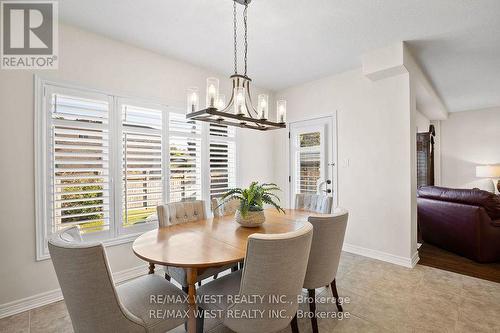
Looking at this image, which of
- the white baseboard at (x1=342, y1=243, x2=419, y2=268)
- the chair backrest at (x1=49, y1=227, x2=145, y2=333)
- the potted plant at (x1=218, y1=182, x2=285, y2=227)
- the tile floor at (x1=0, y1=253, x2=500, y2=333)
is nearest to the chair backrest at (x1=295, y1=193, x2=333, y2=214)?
the tile floor at (x1=0, y1=253, x2=500, y2=333)

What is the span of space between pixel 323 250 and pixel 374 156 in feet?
7.06

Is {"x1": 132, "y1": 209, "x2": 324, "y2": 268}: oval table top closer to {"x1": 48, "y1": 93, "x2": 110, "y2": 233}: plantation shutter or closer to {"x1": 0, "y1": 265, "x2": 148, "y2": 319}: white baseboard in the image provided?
{"x1": 48, "y1": 93, "x2": 110, "y2": 233}: plantation shutter

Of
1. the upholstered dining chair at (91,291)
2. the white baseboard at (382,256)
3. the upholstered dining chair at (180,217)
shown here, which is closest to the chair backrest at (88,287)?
the upholstered dining chair at (91,291)

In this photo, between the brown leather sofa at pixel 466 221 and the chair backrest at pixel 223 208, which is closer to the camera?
the chair backrest at pixel 223 208

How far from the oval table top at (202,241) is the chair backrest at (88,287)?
0.30m

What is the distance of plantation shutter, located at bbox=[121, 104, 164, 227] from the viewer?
9.20 ft

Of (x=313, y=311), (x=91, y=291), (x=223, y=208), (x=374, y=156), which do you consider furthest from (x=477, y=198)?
(x=91, y=291)

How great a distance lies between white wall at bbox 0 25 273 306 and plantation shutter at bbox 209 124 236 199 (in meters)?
0.86

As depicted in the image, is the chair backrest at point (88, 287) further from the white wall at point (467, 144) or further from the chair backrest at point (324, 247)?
the white wall at point (467, 144)

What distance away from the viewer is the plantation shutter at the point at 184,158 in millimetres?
3207

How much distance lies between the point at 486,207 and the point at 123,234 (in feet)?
14.6

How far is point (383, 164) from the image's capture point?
3.30 metres

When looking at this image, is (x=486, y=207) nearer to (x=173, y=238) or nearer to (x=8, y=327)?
(x=173, y=238)

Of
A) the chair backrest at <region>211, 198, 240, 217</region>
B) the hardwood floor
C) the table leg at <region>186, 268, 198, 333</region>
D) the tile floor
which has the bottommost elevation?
the tile floor
